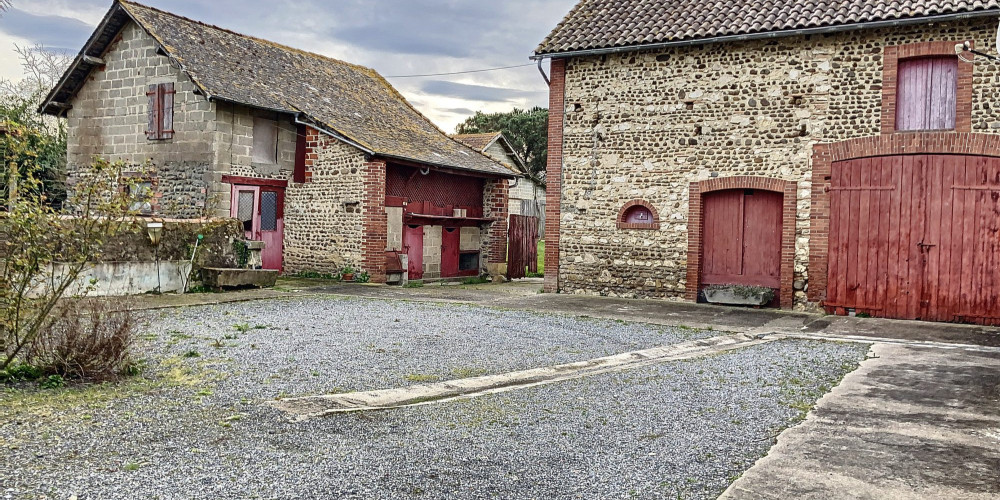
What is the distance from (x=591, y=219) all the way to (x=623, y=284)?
1.42 metres

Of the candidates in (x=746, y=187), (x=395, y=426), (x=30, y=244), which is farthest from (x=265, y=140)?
(x=395, y=426)

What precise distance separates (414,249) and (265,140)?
4362mm

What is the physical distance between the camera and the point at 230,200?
59.2ft

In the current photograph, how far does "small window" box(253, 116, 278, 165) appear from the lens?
18.6 meters

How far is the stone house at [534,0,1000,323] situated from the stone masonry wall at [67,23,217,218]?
7.84 metres

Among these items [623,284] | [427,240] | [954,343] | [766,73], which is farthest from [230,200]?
[954,343]

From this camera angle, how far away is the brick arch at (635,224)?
15094 millimetres

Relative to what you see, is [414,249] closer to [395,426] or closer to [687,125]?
[687,125]

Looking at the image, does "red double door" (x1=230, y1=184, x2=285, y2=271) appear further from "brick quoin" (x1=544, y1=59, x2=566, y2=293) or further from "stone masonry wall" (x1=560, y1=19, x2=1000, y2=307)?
"stone masonry wall" (x1=560, y1=19, x2=1000, y2=307)

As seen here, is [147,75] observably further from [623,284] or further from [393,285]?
[623,284]

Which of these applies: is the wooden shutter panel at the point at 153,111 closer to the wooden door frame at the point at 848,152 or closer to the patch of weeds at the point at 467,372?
the patch of weeds at the point at 467,372

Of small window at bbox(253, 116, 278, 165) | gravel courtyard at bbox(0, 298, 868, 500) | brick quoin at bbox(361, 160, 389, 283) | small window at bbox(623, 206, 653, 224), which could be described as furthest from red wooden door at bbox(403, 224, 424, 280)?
gravel courtyard at bbox(0, 298, 868, 500)

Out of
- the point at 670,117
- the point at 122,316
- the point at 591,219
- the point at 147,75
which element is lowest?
the point at 122,316

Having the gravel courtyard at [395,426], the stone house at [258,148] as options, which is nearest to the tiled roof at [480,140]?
the stone house at [258,148]
